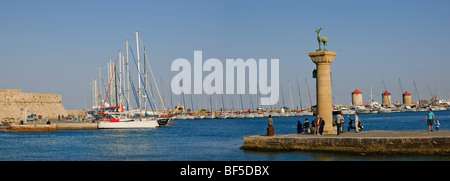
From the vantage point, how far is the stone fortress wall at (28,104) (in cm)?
10538

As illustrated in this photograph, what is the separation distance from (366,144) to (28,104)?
98.8 meters

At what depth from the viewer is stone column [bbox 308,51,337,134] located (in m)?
29.0

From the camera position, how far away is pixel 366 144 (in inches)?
985

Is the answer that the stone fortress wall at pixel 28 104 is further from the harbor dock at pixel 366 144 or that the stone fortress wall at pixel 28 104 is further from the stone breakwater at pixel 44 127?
the harbor dock at pixel 366 144

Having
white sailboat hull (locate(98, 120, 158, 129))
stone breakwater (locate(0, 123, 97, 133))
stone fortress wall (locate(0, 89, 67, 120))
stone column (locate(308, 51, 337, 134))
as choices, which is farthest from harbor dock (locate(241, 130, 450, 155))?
stone fortress wall (locate(0, 89, 67, 120))

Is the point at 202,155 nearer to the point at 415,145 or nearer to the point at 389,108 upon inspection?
the point at 415,145

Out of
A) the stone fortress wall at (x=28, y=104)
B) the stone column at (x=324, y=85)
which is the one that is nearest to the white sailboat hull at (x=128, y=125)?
the stone column at (x=324, y=85)

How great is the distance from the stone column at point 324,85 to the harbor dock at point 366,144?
247 cm

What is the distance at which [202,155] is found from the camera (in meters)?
29.6

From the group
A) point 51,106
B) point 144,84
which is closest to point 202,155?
point 144,84

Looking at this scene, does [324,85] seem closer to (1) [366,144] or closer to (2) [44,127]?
(1) [366,144]

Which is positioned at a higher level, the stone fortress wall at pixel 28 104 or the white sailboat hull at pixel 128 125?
the stone fortress wall at pixel 28 104
